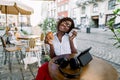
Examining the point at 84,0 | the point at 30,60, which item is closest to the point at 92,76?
the point at 30,60

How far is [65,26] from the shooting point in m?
2.66

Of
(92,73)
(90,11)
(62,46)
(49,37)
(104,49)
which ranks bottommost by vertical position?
(104,49)

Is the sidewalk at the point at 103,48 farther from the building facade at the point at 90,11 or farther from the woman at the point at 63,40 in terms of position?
the building facade at the point at 90,11

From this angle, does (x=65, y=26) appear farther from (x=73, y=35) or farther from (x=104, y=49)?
(x=104, y=49)

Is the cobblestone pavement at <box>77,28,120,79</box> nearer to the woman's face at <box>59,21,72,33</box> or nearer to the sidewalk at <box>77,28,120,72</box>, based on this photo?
the sidewalk at <box>77,28,120,72</box>

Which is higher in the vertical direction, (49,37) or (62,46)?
(49,37)

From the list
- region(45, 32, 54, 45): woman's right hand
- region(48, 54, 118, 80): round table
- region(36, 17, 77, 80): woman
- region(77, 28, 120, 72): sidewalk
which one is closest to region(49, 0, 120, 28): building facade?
region(77, 28, 120, 72): sidewalk

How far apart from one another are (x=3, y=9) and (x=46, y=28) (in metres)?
2.47

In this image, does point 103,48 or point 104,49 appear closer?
point 104,49

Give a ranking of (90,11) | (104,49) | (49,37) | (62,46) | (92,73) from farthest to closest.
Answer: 1. (90,11)
2. (104,49)
3. (62,46)
4. (49,37)
5. (92,73)

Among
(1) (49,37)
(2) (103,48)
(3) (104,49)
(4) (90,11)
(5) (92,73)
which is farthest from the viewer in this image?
(4) (90,11)

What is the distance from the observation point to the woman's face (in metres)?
2.64

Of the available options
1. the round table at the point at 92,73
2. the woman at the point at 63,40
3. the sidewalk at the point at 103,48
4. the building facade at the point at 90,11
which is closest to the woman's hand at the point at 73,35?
the woman at the point at 63,40

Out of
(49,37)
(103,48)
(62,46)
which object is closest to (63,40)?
(62,46)
